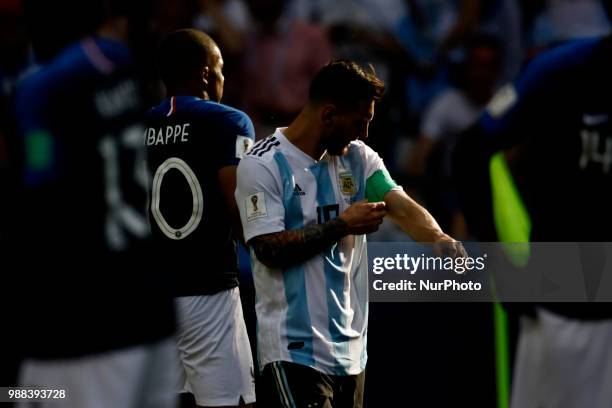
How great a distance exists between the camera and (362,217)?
169 inches

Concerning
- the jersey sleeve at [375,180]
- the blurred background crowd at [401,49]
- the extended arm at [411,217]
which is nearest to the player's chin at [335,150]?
the jersey sleeve at [375,180]

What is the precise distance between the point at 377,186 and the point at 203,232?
900 millimetres

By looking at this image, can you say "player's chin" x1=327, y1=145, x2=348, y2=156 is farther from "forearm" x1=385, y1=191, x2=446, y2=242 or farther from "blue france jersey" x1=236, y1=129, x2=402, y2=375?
"forearm" x1=385, y1=191, x2=446, y2=242

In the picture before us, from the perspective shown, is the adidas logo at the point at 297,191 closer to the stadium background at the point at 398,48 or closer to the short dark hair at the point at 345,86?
the short dark hair at the point at 345,86

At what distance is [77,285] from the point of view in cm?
350

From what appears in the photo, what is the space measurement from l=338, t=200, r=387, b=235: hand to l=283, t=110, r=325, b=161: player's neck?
0.28 m

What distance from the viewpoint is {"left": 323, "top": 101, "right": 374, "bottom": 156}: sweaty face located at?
442 centimetres

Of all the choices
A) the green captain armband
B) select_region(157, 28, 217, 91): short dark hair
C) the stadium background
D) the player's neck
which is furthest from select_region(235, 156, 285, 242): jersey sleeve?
the stadium background

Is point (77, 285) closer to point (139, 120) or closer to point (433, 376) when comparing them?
point (139, 120)

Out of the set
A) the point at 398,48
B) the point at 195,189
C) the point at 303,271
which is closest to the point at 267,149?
the point at 303,271

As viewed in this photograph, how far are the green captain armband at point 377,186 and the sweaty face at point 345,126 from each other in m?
0.20

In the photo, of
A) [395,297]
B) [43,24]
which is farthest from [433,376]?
[43,24]

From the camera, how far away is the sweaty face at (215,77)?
5320mm

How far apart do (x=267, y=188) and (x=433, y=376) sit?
228cm
